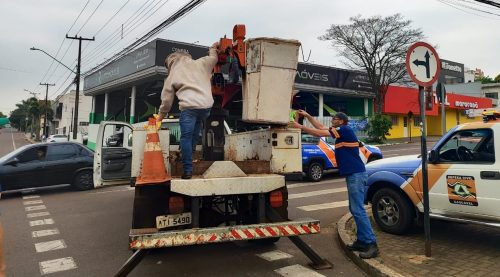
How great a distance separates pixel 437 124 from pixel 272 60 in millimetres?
42186

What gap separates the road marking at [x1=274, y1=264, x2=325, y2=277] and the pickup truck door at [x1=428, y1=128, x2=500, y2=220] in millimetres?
2142

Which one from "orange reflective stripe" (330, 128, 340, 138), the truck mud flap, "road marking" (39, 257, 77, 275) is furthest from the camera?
"orange reflective stripe" (330, 128, 340, 138)

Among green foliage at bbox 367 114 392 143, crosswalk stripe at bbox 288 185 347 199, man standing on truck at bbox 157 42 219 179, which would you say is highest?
green foliage at bbox 367 114 392 143

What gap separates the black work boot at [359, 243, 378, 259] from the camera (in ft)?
15.5

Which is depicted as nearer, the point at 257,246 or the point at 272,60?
the point at 272,60

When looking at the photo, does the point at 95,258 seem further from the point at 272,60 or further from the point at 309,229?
the point at 272,60

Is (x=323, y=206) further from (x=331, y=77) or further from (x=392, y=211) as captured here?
(x=331, y=77)

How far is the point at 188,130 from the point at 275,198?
1319 mm

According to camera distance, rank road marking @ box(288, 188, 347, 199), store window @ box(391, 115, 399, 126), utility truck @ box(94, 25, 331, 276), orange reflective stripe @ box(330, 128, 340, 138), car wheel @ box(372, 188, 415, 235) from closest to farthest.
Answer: utility truck @ box(94, 25, 331, 276) → orange reflective stripe @ box(330, 128, 340, 138) → car wheel @ box(372, 188, 415, 235) → road marking @ box(288, 188, 347, 199) → store window @ box(391, 115, 399, 126)

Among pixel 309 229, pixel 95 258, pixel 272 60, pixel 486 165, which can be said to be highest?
pixel 272 60

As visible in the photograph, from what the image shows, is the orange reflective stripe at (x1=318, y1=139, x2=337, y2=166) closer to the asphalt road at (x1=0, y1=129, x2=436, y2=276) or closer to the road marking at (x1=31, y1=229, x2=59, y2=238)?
the asphalt road at (x1=0, y1=129, x2=436, y2=276)

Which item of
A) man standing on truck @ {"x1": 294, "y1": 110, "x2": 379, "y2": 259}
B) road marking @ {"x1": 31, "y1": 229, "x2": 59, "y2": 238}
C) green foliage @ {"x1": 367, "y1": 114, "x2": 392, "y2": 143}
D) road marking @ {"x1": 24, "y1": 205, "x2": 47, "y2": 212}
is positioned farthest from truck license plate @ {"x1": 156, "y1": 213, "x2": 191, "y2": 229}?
green foliage @ {"x1": 367, "y1": 114, "x2": 392, "y2": 143}

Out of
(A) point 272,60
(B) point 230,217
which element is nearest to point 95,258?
(B) point 230,217

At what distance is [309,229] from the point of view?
4.36 meters
